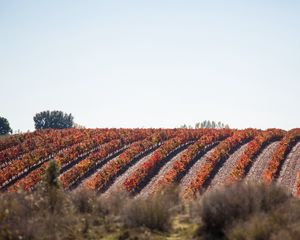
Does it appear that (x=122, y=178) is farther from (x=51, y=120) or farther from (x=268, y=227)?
(x=51, y=120)

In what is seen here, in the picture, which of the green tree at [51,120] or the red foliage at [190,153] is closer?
the red foliage at [190,153]

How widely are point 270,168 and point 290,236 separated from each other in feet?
59.8

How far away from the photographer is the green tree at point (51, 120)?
3214 inches

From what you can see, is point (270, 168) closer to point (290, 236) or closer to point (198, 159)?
point (198, 159)

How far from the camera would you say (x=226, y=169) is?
2694 cm

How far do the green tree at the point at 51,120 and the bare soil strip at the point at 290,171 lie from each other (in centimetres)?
6063

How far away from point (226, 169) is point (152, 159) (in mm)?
5477

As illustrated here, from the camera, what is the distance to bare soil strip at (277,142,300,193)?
23.3 m

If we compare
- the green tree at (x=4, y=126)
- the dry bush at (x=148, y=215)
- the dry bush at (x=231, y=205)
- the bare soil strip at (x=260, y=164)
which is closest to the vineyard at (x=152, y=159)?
the bare soil strip at (x=260, y=164)

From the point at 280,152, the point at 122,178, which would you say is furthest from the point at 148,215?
the point at 280,152

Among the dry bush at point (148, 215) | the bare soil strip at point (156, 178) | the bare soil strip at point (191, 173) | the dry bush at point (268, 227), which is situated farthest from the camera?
the bare soil strip at point (191, 173)

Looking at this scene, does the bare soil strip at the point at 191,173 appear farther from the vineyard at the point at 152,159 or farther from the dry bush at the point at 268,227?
the dry bush at the point at 268,227

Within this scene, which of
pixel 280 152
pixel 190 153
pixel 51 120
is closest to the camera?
pixel 280 152

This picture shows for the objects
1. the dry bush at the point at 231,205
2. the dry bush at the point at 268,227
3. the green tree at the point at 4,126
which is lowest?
the dry bush at the point at 268,227
